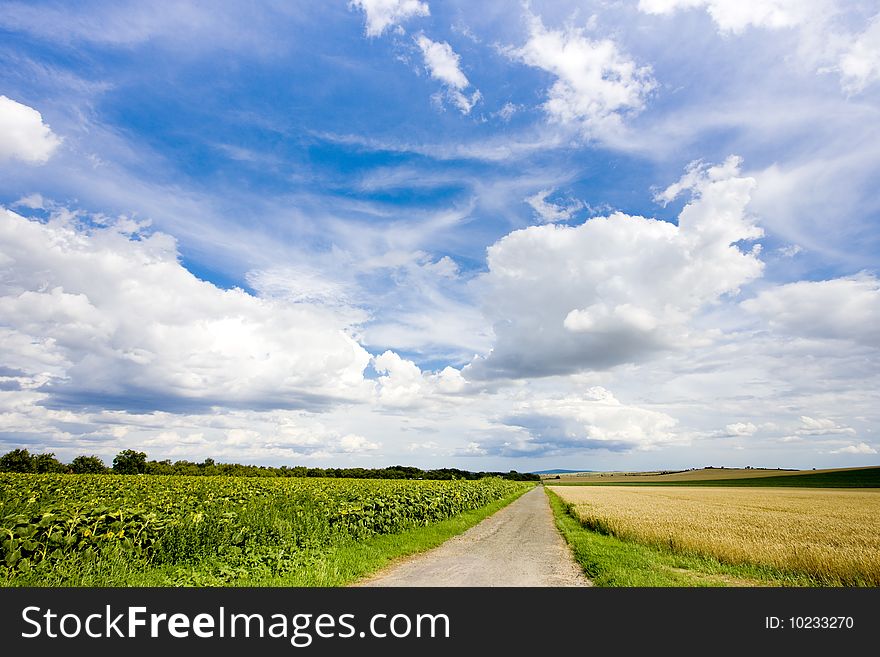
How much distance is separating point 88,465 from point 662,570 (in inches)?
3730

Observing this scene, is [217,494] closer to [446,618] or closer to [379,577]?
[379,577]

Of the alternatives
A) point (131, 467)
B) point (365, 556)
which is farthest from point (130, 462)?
point (365, 556)

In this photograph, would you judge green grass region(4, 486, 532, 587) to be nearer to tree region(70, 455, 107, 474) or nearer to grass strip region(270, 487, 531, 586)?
grass strip region(270, 487, 531, 586)

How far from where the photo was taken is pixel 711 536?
19.6 m

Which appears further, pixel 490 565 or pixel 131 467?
pixel 131 467

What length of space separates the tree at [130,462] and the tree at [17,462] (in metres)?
12.4

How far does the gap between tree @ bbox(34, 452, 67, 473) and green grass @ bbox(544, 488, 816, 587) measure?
8518cm

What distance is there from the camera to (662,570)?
13.8 meters

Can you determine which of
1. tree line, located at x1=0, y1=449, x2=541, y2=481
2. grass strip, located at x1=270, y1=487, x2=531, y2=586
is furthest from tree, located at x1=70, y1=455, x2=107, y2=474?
grass strip, located at x1=270, y1=487, x2=531, y2=586

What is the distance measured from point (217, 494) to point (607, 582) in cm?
1793

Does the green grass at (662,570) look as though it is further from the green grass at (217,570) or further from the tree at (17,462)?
the tree at (17,462)

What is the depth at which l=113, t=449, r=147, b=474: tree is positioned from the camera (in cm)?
8384

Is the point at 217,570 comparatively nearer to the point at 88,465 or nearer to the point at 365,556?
the point at 365,556

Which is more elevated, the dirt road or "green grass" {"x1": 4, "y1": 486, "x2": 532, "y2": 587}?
"green grass" {"x1": 4, "y1": 486, "x2": 532, "y2": 587}
